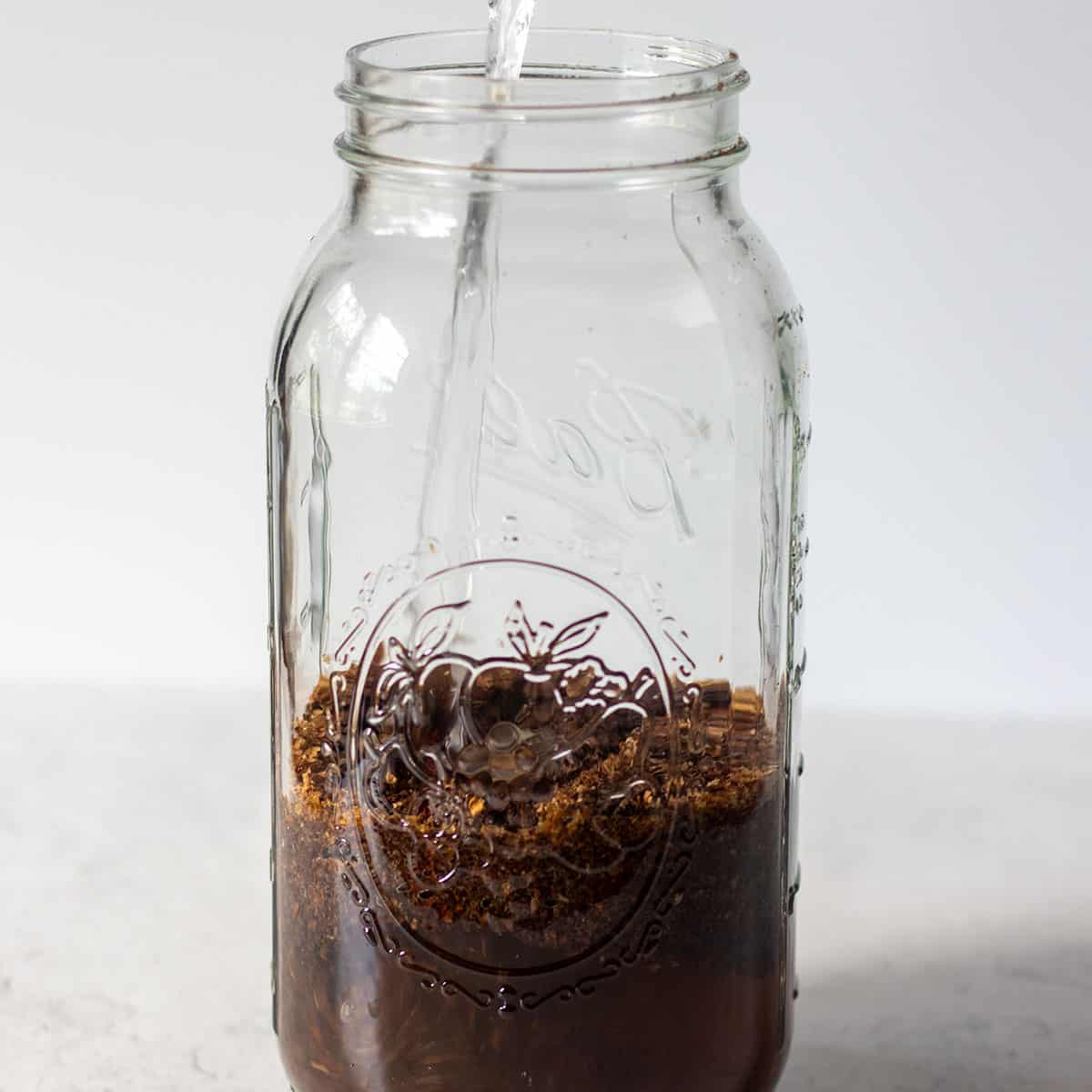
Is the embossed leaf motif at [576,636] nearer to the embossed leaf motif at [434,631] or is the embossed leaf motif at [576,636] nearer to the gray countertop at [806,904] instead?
the embossed leaf motif at [434,631]

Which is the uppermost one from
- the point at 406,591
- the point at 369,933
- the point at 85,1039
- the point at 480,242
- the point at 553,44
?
the point at 553,44

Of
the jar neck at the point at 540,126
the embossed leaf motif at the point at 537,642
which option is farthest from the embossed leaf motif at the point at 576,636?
the jar neck at the point at 540,126

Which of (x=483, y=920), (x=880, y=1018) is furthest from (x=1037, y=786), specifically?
(x=483, y=920)

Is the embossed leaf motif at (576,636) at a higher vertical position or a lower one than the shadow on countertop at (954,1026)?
higher

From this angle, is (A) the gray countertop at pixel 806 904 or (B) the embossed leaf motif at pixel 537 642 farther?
(A) the gray countertop at pixel 806 904

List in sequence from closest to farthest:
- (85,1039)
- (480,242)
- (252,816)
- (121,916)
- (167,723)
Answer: (480,242) → (85,1039) → (121,916) → (252,816) → (167,723)

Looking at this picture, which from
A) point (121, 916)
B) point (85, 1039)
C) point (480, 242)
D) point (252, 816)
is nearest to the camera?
point (480, 242)

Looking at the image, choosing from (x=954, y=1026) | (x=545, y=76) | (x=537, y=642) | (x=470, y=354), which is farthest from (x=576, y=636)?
(x=954, y=1026)

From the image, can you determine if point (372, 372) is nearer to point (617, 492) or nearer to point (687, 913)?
point (617, 492)
